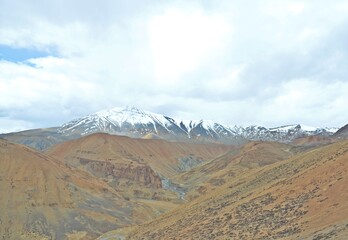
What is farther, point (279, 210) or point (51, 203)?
point (51, 203)

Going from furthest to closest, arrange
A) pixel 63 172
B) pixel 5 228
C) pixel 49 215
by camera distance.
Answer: pixel 63 172, pixel 49 215, pixel 5 228

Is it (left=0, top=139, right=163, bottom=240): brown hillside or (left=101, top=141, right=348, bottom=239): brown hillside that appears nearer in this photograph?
(left=101, top=141, right=348, bottom=239): brown hillside

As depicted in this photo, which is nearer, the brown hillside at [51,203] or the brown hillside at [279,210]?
the brown hillside at [279,210]

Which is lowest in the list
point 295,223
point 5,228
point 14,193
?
point 295,223

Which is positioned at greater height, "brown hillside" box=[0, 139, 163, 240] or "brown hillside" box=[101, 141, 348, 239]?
"brown hillside" box=[0, 139, 163, 240]

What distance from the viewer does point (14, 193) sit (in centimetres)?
11025

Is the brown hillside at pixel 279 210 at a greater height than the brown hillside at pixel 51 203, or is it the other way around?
the brown hillside at pixel 51 203

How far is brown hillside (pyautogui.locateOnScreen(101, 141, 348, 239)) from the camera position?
37.1 m

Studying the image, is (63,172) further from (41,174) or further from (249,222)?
(249,222)

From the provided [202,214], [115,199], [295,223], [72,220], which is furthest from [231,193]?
[115,199]

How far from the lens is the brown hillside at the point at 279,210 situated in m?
37.1

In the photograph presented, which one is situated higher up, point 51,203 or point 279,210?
point 51,203

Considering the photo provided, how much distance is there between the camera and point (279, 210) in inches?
1764

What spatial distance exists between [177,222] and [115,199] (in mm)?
74154
